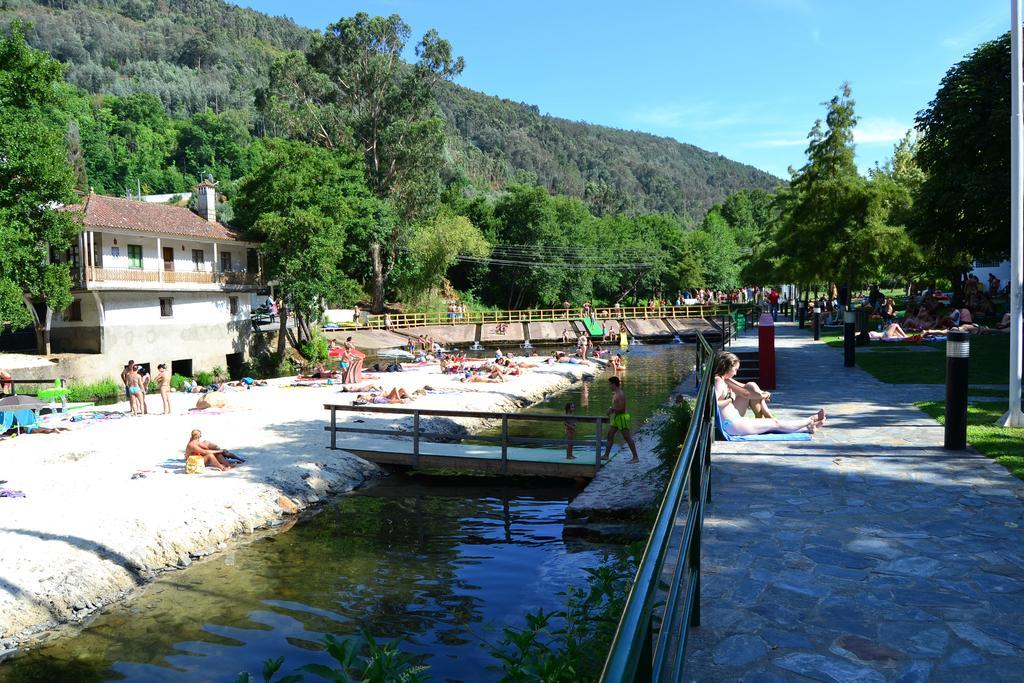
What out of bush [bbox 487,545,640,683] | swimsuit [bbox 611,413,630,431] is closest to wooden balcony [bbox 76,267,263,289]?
swimsuit [bbox 611,413,630,431]

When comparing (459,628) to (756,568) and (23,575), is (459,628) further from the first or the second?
(23,575)

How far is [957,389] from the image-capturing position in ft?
27.6

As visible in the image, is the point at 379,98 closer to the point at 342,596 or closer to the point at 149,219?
the point at 149,219

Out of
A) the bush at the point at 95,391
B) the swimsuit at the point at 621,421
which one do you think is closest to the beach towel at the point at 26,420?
the bush at the point at 95,391

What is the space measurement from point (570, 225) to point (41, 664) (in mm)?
67233

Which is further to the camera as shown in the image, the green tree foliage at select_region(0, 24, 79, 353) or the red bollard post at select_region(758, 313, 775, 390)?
the green tree foliage at select_region(0, 24, 79, 353)

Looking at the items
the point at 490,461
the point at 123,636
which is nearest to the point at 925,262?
the point at 490,461

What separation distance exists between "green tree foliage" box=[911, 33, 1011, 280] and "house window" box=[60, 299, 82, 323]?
32.8 metres

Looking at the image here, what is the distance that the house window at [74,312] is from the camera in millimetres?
33719

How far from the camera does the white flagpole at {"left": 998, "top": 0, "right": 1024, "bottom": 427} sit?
9680 mm

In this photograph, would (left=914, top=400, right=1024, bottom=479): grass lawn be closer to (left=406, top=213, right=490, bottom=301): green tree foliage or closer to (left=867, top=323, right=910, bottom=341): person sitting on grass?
(left=867, top=323, right=910, bottom=341): person sitting on grass

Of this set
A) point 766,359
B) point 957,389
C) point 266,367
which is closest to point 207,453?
point 766,359

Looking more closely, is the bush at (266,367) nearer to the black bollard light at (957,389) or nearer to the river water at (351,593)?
the river water at (351,593)

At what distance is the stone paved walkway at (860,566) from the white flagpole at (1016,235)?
1735mm
